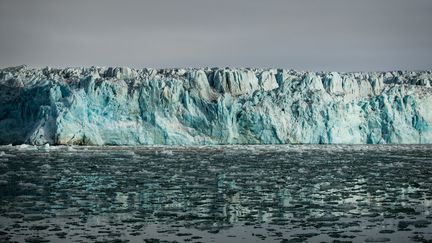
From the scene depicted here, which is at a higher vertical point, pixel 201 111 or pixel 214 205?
pixel 201 111

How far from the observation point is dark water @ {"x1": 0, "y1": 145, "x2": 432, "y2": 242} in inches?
376

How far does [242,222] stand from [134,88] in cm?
3646

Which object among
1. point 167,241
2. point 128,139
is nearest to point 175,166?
point 167,241

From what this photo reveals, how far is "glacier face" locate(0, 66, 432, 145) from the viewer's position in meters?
43.7

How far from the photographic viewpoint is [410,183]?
58.5ft

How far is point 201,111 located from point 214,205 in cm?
3375

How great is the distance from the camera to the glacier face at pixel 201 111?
43.7m

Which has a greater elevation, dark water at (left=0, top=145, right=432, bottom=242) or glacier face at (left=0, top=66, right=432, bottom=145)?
glacier face at (left=0, top=66, right=432, bottom=145)

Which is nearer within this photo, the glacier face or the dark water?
the dark water

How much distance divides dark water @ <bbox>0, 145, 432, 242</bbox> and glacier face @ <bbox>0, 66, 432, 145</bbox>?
70.4 feet

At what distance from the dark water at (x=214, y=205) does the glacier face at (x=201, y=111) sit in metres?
21.5

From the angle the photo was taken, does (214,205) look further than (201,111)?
No

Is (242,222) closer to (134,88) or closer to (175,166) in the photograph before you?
(175,166)

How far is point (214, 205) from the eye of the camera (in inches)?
511
